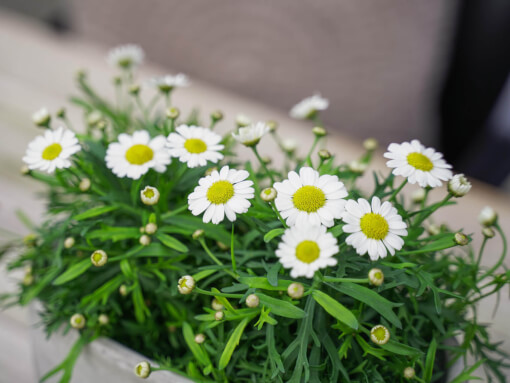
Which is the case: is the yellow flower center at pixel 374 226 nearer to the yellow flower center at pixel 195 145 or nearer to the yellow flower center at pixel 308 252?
the yellow flower center at pixel 308 252

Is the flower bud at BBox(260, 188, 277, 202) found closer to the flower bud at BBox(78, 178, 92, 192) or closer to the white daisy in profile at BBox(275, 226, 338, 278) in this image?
the white daisy in profile at BBox(275, 226, 338, 278)

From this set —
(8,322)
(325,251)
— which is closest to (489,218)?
(325,251)

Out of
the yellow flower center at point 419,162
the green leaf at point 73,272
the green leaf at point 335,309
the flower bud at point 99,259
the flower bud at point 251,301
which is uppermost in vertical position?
the yellow flower center at point 419,162

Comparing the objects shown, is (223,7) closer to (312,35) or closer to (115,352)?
(312,35)

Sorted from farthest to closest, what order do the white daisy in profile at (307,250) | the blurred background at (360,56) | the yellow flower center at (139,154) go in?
the blurred background at (360,56) → the yellow flower center at (139,154) → the white daisy in profile at (307,250)

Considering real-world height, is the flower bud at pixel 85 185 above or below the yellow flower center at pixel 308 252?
above

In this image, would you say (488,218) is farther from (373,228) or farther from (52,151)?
(52,151)

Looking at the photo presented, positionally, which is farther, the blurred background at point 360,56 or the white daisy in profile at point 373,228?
the blurred background at point 360,56

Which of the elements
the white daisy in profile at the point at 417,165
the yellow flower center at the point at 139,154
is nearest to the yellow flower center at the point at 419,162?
the white daisy in profile at the point at 417,165
